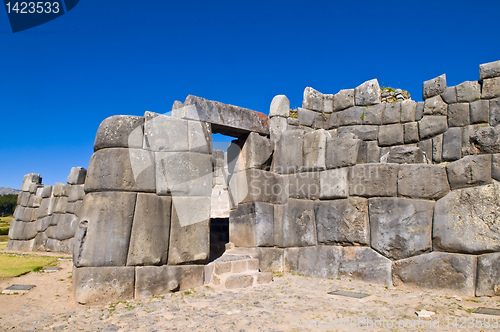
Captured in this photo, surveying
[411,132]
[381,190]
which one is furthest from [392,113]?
[381,190]

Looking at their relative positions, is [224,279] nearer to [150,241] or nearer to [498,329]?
[150,241]

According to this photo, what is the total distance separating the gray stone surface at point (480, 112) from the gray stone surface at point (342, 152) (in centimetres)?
305

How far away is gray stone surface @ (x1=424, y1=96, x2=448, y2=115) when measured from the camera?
7.81 metres

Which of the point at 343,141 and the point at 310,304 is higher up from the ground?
the point at 343,141

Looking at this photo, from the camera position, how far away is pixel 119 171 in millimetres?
5059

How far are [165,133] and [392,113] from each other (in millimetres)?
5347

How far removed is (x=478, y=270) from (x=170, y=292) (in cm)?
430

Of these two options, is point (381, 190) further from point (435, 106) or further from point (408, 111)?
point (435, 106)

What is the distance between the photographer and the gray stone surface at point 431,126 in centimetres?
775

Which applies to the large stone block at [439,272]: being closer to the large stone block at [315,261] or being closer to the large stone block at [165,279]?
the large stone block at [315,261]

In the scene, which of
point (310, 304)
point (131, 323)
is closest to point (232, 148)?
point (310, 304)

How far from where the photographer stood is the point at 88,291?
15.2ft

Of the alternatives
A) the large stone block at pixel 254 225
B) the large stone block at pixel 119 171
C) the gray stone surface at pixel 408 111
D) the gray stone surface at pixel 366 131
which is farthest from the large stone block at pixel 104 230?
the gray stone surface at pixel 408 111

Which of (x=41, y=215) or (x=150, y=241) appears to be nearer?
(x=150, y=241)
